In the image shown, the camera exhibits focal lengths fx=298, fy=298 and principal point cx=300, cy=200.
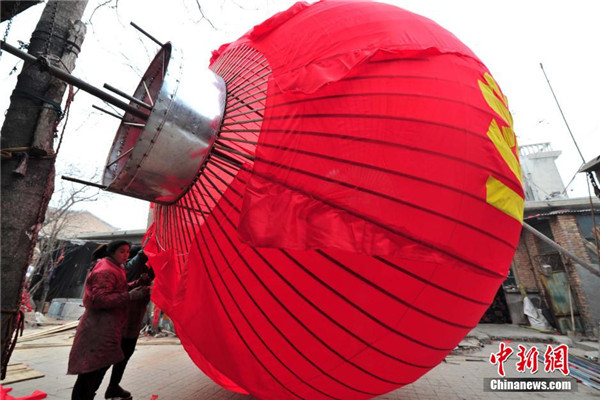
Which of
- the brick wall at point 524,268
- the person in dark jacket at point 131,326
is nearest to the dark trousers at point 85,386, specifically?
the person in dark jacket at point 131,326

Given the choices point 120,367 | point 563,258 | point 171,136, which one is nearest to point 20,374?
point 120,367

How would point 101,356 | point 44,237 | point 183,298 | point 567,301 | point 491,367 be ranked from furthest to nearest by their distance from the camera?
1. point 44,237
2. point 567,301
3. point 491,367
4. point 101,356
5. point 183,298

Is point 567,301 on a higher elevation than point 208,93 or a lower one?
lower

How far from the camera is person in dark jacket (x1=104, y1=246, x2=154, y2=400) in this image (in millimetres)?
3191

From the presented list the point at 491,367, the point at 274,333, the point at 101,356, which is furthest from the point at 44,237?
the point at 491,367

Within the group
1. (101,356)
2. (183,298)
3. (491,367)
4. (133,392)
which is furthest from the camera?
(491,367)

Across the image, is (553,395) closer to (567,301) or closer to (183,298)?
(183,298)

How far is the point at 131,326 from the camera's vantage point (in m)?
3.31

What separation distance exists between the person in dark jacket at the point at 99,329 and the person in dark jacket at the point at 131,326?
0.38 meters

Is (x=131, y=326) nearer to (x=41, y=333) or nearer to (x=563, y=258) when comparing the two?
(x=41, y=333)

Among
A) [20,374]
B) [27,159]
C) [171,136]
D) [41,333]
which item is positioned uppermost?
[171,136]

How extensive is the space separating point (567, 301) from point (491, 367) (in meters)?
6.19

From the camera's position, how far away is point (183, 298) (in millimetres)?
1951

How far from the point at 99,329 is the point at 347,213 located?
101 inches
